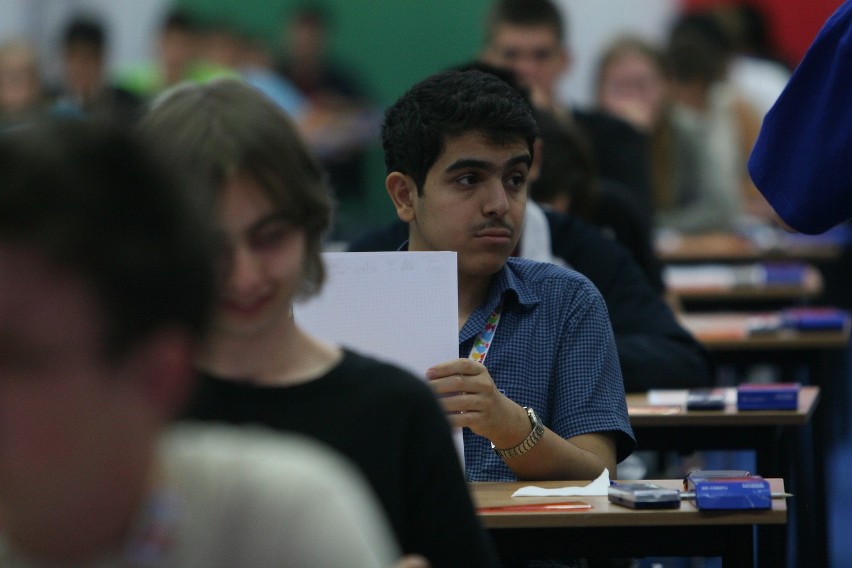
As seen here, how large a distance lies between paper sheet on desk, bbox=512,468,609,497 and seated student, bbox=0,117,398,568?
55.6 inches

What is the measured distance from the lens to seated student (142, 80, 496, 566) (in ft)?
5.16

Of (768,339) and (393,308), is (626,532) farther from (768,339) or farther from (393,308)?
(768,339)

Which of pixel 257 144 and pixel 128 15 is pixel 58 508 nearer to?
pixel 257 144

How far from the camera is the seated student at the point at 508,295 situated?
99.4 inches

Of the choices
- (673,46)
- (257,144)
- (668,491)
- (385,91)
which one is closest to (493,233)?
(668,491)

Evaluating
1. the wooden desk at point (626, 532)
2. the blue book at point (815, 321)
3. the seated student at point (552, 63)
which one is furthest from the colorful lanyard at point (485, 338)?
the seated student at point (552, 63)

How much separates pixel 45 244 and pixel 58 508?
165mm

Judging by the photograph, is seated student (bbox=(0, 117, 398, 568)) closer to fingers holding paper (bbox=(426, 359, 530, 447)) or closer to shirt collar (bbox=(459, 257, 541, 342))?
fingers holding paper (bbox=(426, 359, 530, 447))

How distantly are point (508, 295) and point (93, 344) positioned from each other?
1.74 metres

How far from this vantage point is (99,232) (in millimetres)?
924

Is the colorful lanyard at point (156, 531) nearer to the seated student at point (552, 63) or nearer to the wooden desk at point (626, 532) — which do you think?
the wooden desk at point (626, 532)

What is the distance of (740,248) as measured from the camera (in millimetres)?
7289

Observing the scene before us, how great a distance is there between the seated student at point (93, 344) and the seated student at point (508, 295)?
1429mm

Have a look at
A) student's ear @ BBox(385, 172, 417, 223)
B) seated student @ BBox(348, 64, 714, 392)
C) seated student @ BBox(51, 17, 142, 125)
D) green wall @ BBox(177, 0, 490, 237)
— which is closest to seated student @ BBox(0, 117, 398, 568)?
student's ear @ BBox(385, 172, 417, 223)
